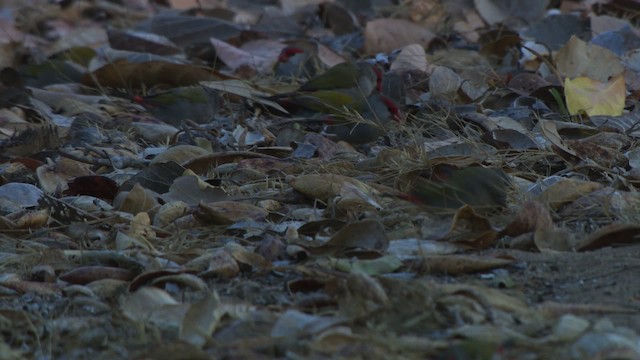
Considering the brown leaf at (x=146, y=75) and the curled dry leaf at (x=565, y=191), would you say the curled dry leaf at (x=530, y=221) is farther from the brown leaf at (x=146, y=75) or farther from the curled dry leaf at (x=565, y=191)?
the brown leaf at (x=146, y=75)

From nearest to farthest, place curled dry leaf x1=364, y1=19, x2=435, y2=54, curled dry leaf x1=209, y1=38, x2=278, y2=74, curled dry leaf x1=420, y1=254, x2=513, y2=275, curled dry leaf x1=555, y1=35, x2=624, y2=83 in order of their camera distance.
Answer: curled dry leaf x1=420, y1=254, x2=513, y2=275
curled dry leaf x1=555, y1=35, x2=624, y2=83
curled dry leaf x1=209, y1=38, x2=278, y2=74
curled dry leaf x1=364, y1=19, x2=435, y2=54

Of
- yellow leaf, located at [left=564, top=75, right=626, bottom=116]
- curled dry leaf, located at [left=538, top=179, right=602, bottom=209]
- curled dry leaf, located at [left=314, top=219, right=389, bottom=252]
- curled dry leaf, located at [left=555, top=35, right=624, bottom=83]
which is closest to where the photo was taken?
curled dry leaf, located at [left=314, top=219, right=389, bottom=252]

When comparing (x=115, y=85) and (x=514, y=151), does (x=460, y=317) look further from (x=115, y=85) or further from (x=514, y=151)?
(x=115, y=85)

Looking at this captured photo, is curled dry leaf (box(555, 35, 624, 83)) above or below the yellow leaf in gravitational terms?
below

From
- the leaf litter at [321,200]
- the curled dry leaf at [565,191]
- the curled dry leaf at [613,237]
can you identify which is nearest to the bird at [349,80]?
the leaf litter at [321,200]

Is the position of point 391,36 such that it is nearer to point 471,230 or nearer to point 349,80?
point 349,80

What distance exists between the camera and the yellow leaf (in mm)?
2623

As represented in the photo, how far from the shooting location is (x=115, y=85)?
334 centimetres

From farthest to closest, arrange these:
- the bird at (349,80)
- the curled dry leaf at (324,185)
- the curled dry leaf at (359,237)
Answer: the bird at (349,80), the curled dry leaf at (324,185), the curled dry leaf at (359,237)

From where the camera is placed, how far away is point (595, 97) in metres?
2.66

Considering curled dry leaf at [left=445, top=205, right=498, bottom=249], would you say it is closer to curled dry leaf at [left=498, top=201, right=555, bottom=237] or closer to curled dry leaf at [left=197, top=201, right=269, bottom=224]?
curled dry leaf at [left=498, top=201, right=555, bottom=237]

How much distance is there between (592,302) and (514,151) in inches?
35.6

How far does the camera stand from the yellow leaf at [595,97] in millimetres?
2623

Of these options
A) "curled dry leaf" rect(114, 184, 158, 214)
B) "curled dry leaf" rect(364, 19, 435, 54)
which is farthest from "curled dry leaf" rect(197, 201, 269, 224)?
"curled dry leaf" rect(364, 19, 435, 54)
